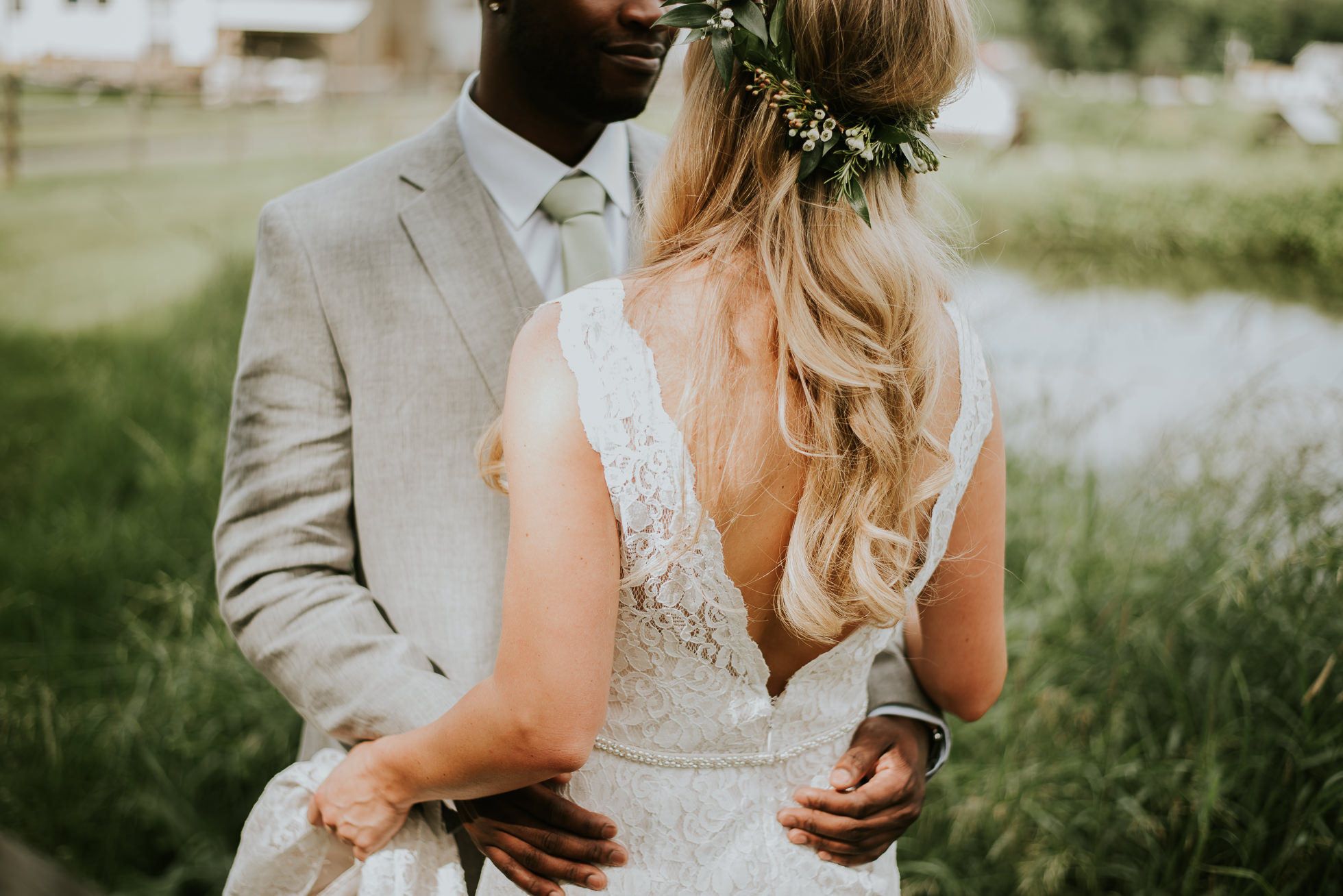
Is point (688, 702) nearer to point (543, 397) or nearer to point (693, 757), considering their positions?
point (693, 757)

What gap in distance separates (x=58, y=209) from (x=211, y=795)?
3631 mm

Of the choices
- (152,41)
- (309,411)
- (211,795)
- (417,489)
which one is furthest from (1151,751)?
(152,41)

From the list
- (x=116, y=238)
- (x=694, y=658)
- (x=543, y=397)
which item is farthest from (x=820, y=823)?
(x=116, y=238)

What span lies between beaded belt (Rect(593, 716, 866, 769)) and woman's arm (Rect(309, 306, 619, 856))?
0.49ft

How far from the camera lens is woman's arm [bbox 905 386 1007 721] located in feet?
3.82

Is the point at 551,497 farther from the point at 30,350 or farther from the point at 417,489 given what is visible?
the point at 30,350

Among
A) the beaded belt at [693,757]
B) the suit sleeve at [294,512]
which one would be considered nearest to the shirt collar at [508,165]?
the suit sleeve at [294,512]

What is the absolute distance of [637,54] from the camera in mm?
1512

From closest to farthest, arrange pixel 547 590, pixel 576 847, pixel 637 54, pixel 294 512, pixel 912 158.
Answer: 1. pixel 547 590
2. pixel 912 158
3. pixel 576 847
4. pixel 294 512
5. pixel 637 54

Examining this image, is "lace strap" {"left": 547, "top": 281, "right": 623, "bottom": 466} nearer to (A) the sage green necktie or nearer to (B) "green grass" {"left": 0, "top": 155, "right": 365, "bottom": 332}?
(A) the sage green necktie

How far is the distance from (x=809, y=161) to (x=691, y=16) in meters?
0.21

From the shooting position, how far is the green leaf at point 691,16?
0.99m

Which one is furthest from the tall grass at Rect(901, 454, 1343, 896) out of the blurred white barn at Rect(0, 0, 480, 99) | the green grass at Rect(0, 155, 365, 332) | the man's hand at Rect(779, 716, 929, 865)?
the green grass at Rect(0, 155, 365, 332)

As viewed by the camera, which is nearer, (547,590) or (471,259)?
(547,590)
